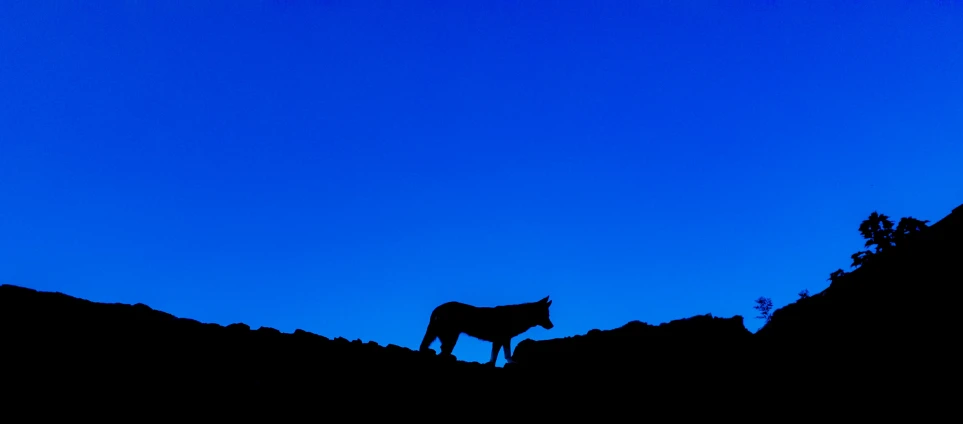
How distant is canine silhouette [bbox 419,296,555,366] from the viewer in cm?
1270

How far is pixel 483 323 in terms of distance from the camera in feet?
43.4

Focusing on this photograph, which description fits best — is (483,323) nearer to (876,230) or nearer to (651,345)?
(651,345)

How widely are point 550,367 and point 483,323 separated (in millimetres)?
5117

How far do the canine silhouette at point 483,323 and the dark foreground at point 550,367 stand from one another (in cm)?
416

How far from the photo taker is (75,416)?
4887 millimetres

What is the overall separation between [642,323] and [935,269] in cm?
408

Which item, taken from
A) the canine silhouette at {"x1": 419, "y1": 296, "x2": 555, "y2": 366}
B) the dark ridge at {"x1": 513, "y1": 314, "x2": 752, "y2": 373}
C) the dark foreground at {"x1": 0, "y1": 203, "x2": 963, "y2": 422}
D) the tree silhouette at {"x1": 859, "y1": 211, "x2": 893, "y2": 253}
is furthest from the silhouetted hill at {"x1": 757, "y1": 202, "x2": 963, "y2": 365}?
the tree silhouette at {"x1": 859, "y1": 211, "x2": 893, "y2": 253}

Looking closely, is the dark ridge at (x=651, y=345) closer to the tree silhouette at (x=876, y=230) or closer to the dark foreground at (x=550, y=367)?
the dark foreground at (x=550, y=367)

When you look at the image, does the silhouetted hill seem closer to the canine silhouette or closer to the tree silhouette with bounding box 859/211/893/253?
the canine silhouette

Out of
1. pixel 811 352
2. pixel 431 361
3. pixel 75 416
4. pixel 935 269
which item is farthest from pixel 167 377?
pixel 935 269

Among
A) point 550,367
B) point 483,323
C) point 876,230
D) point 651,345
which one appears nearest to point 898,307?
point 651,345

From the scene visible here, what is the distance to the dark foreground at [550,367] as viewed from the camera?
5.30 metres

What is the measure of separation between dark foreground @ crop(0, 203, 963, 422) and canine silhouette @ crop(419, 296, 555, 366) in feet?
13.7

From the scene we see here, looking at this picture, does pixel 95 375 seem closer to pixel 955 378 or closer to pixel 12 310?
pixel 12 310
